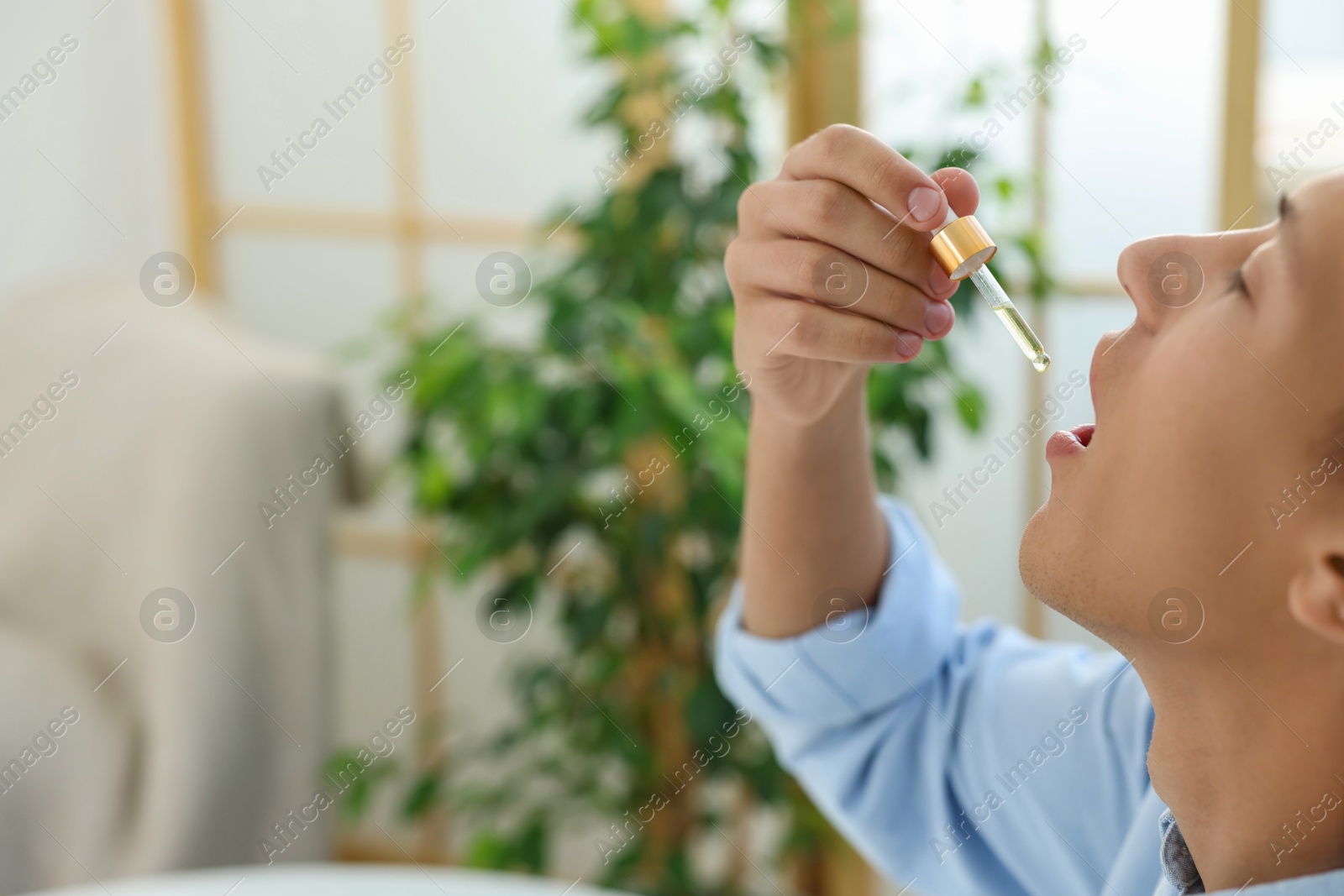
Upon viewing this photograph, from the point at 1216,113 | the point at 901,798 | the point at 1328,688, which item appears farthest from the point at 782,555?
the point at 1216,113

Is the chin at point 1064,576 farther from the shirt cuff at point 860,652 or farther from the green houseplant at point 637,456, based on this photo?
the green houseplant at point 637,456

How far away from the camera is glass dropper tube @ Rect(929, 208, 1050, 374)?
601mm

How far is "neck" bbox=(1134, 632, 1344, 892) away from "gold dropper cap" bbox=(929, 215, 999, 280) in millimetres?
235

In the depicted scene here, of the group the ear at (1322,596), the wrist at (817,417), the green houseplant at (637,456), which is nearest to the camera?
the ear at (1322,596)

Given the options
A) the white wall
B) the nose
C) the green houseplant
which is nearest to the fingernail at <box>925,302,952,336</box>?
the nose

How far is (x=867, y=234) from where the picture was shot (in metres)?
→ 0.65

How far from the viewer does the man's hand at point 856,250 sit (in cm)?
63

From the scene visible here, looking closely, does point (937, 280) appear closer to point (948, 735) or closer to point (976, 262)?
point (976, 262)

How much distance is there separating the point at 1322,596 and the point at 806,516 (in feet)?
1.16

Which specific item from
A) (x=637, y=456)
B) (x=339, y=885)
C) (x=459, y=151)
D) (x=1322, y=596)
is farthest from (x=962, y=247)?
(x=459, y=151)

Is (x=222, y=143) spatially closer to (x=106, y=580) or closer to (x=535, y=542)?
(x=106, y=580)

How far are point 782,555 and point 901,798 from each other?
0.23m

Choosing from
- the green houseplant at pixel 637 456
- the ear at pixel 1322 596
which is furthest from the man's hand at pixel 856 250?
the green houseplant at pixel 637 456

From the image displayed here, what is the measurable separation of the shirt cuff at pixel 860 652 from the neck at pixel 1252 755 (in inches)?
9.5
